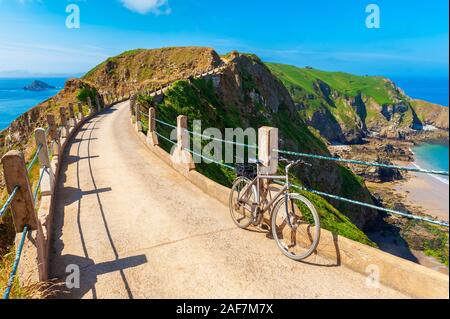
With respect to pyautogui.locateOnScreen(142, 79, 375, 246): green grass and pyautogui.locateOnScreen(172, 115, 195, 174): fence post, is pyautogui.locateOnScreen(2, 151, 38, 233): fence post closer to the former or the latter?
pyautogui.locateOnScreen(172, 115, 195, 174): fence post

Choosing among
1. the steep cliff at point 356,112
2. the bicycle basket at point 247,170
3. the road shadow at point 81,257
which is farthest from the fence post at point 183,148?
the steep cliff at point 356,112

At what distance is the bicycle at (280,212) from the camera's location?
17.6ft

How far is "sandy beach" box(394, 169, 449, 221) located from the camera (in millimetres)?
57969

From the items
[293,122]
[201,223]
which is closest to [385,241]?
[293,122]

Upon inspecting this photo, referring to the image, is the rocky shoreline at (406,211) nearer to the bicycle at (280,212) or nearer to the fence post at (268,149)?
the bicycle at (280,212)

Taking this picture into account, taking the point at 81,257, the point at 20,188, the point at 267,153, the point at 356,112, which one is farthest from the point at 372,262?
the point at 356,112

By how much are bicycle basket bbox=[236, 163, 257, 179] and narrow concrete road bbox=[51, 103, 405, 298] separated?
1.18 metres

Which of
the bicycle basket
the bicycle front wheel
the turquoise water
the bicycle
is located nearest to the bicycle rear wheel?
the bicycle

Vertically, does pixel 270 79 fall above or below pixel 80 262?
above

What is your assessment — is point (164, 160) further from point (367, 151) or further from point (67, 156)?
point (367, 151)

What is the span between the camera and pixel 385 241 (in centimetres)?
4847

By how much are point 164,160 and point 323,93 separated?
193836 millimetres
